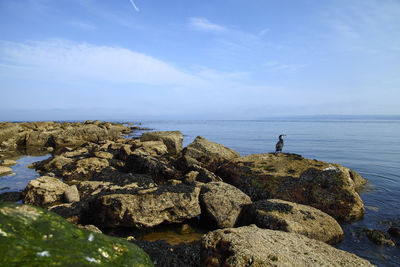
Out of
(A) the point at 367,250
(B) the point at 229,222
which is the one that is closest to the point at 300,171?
(A) the point at 367,250

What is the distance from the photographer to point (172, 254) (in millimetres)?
5750

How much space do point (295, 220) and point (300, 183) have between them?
11.1 ft

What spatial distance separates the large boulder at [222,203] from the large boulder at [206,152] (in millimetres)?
6191

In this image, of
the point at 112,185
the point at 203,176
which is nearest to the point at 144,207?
the point at 112,185

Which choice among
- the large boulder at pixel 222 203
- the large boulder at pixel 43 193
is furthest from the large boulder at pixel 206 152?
the large boulder at pixel 43 193

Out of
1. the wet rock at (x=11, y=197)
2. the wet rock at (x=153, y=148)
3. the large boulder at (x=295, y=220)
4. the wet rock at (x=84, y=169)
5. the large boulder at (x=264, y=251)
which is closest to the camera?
the large boulder at (x=264, y=251)

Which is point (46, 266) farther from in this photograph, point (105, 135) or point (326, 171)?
point (105, 135)

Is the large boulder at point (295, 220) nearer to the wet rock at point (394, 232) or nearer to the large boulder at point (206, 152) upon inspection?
the wet rock at point (394, 232)

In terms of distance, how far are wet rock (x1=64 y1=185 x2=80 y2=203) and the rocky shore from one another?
39 mm

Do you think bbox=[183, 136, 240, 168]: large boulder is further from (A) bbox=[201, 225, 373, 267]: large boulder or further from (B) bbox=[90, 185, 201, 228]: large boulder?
(A) bbox=[201, 225, 373, 267]: large boulder

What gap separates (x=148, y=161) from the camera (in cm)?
1172

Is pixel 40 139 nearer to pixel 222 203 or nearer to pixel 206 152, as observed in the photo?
pixel 206 152

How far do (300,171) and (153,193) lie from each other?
7374 mm

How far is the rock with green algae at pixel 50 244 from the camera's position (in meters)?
2.47
